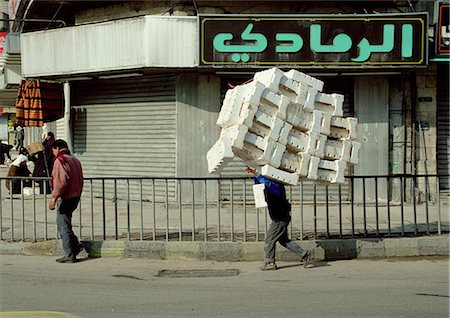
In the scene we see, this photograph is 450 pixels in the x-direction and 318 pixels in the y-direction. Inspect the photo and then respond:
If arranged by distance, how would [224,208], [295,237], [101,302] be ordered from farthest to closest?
[224,208] → [295,237] → [101,302]

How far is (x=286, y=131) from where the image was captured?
778 cm

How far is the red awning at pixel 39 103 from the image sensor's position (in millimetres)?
17281

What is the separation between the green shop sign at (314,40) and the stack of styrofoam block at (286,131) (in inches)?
217

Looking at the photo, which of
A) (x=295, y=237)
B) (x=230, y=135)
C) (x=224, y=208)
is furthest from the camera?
(x=224, y=208)

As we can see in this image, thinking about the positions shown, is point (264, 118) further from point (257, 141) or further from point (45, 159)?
point (45, 159)

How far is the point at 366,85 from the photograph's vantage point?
1445 centimetres

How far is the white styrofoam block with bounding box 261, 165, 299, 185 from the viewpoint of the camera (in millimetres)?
7730

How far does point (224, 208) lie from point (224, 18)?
4107 mm

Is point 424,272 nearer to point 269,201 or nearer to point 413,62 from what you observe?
point 269,201

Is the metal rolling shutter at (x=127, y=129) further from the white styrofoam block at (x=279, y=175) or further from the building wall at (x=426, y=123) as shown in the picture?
the white styrofoam block at (x=279, y=175)

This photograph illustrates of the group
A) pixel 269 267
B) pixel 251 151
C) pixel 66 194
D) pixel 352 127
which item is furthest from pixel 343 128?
pixel 66 194

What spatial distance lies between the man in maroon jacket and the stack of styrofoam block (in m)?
2.44

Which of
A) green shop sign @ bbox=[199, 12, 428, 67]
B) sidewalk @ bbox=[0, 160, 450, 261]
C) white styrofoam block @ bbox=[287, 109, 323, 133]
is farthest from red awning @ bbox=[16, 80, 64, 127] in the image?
white styrofoam block @ bbox=[287, 109, 323, 133]

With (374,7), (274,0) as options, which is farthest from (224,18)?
(374,7)
